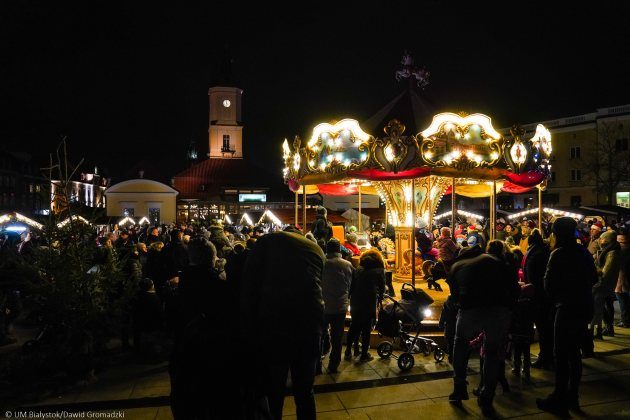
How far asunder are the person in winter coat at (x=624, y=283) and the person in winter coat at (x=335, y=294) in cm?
538

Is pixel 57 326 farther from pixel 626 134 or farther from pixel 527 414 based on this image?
pixel 626 134

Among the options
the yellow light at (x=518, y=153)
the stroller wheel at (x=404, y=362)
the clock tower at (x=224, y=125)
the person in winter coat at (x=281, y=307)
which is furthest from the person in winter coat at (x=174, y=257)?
the clock tower at (x=224, y=125)

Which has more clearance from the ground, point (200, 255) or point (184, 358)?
point (200, 255)

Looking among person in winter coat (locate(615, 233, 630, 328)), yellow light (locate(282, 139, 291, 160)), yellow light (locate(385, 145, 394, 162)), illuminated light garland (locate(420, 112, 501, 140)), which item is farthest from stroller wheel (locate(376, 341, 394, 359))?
yellow light (locate(282, 139, 291, 160))

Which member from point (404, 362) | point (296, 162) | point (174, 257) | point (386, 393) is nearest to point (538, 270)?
point (404, 362)

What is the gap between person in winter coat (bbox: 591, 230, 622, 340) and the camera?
768cm

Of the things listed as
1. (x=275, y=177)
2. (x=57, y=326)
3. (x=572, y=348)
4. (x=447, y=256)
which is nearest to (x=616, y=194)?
(x=275, y=177)

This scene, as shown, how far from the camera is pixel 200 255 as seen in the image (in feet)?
11.6

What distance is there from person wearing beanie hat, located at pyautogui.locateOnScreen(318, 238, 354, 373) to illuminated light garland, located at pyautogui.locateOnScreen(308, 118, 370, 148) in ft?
15.7

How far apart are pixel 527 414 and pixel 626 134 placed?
40.6 m

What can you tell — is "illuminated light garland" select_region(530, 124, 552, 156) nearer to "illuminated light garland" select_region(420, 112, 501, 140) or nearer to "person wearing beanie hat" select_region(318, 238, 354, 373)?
"illuminated light garland" select_region(420, 112, 501, 140)

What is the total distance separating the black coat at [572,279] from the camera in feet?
15.2

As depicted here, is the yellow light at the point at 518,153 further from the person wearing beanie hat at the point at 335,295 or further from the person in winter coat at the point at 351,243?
the person wearing beanie hat at the point at 335,295

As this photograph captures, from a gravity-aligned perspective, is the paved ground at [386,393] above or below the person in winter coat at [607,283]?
below
